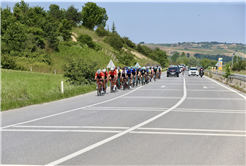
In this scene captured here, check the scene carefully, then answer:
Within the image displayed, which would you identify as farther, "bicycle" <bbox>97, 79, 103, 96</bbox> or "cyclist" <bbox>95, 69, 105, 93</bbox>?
"bicycle" <bbox>97, 79, 103, 96</bbox>

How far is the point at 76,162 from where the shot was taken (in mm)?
5855

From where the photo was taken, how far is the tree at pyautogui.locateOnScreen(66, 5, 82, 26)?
11993 centimetres

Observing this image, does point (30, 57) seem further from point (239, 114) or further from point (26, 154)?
point (26, 154)

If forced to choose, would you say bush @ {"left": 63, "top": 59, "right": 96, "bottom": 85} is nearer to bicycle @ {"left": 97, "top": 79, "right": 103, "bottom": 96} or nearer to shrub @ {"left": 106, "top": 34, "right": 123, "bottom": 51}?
bicycle @ {"left": 97, "top": 79, "right": 103, "bottom": 96}

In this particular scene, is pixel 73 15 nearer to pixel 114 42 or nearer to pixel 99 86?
pixel 114 42

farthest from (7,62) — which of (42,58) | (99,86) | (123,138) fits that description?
(123,138)

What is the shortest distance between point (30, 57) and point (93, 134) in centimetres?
5067

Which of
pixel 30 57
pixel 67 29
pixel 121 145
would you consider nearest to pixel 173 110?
pixel 121 145

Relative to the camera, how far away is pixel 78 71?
25.5m

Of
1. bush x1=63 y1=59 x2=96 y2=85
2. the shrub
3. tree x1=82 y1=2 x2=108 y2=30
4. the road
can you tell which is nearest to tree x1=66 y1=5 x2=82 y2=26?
tree x1=82 y1=2 x2=108 y2=30

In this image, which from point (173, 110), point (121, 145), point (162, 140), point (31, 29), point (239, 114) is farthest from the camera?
point (31, 29)

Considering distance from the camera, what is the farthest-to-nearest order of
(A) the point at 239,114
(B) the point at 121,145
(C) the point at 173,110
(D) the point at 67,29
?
1. (D) the point at 67,29
2. (C) the point at 173,110
3. (A) the point at 239,114
4. (B) the point at 121,145

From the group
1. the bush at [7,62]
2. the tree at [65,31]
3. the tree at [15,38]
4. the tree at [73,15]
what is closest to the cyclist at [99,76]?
the bush at [7,62]

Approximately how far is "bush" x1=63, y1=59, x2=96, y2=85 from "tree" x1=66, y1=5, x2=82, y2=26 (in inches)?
3708
